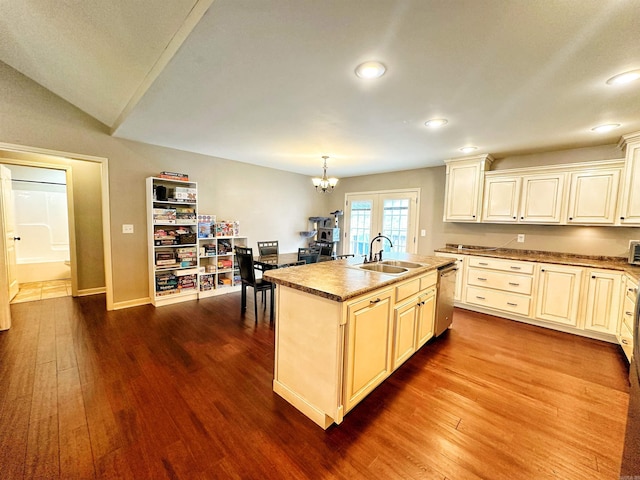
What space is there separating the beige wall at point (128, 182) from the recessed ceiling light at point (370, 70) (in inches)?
136

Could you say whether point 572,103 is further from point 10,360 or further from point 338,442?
point 10,360

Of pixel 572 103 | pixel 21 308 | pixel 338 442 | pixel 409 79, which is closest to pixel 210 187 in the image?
pixel 21 308

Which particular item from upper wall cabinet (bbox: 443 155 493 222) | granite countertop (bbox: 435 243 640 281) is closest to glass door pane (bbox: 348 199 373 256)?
upper wall cabinet (bbox: 443 155 493 222)

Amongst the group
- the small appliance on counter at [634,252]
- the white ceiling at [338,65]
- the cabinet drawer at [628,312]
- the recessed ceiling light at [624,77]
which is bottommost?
the cabinet drawer at [628,312]

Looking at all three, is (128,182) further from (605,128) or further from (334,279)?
(605,128)

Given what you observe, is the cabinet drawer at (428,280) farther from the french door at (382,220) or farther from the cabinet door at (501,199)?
the french door at (382,220)

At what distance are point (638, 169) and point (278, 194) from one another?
5200 millimetres

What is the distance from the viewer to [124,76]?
232 centimetres

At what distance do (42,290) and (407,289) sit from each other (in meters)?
5.96

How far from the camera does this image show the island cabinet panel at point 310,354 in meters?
1.63

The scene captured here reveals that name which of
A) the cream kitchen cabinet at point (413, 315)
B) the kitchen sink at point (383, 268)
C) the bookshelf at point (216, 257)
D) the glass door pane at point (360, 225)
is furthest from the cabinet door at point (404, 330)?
the glass door pane at point (360, 225)

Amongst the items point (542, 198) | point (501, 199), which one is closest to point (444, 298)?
point (501, 199)

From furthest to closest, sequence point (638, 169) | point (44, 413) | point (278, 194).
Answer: point (278, 194) < point (638, 169) < point (44, 413)

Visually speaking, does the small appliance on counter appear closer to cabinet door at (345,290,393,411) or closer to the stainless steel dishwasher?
the stainless steel dishwasher
